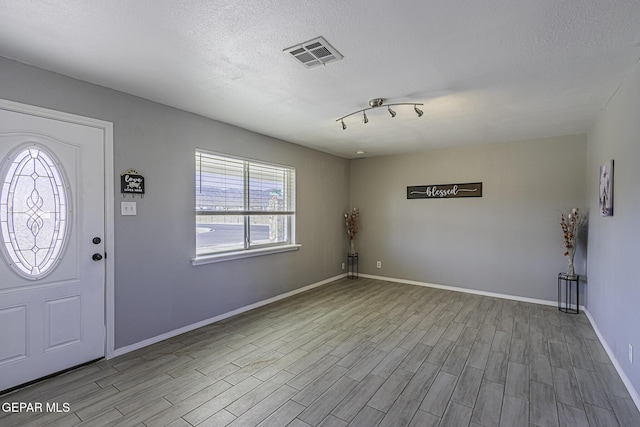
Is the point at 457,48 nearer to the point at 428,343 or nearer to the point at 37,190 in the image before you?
the point at 428,343

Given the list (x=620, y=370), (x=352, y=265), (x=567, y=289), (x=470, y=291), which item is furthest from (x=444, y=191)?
(x=620, y=370)

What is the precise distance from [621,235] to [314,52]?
3025 millimetres

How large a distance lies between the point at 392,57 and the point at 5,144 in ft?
9.94

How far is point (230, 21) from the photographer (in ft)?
6.07

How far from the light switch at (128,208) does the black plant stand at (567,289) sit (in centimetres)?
545

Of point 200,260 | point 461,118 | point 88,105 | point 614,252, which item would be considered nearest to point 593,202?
point 614,252

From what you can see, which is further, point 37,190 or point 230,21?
point 37,190

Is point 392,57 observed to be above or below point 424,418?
above

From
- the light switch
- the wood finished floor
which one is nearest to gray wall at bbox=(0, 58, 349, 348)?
the light switch

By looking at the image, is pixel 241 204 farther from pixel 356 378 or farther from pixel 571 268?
pixel 571 268

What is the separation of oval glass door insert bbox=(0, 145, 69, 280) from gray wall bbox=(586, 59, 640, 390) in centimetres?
462

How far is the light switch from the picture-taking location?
2.96 meters

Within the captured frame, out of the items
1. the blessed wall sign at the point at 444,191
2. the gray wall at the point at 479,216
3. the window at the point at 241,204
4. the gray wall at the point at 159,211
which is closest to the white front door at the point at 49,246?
the gray wall at the point at 159,211

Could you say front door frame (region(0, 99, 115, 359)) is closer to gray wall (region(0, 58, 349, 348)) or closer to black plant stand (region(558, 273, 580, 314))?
gray wall (region(0, 58, 349, 348))
